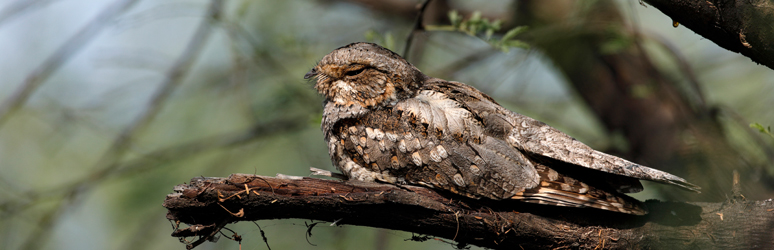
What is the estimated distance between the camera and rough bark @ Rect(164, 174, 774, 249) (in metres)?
1.95

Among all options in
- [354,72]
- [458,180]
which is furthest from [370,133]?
[458,180]

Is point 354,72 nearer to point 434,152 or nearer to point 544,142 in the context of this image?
point 434,152

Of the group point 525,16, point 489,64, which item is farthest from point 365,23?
point 525,16

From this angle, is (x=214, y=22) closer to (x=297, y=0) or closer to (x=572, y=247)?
(x=297, y=0)

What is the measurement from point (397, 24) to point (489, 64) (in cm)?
168

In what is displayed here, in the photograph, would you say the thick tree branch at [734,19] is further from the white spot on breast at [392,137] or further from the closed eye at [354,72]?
the closed eye at [354,72]

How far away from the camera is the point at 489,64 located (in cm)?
514

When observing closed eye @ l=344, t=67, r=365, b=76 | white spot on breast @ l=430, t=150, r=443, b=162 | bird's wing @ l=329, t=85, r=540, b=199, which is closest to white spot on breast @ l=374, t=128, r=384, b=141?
bird's wing @ l=329, t=85, r=540, b=199

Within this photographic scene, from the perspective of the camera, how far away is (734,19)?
1640 mm

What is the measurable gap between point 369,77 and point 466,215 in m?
0.95

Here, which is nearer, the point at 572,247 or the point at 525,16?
the point at 572,247

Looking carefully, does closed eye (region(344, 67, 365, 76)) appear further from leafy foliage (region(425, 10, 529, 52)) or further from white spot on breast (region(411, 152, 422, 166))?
leafy foliage (region(425, 10, 529, 52))

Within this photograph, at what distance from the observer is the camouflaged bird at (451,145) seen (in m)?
2.13

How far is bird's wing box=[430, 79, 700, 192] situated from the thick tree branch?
643 millimetres
